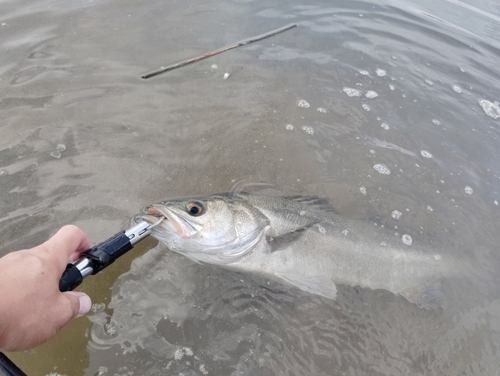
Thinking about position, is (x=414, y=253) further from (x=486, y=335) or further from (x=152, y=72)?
(x=152, y=72)

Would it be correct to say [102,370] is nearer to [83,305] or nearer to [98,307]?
[98,307]

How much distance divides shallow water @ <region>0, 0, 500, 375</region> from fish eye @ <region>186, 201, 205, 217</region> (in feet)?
1.60

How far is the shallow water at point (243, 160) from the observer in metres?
3.04

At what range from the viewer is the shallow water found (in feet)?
→ 9.96

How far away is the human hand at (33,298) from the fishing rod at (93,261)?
0.05 m

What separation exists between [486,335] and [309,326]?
1.84 m

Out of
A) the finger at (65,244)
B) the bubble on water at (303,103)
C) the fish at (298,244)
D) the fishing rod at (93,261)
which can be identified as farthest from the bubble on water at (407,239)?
the finger at (65,244)

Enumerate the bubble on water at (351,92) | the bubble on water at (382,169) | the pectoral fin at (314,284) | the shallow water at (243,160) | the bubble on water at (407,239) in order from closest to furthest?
the shallow water at (243,160), the pectoral fin at (314,284), the bubble on water at (407,239), the bubble on water at (382,169), the bubble on water at (351,92)

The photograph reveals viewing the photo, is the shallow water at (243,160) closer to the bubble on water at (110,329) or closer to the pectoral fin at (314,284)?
the bubble on water at (110,329)

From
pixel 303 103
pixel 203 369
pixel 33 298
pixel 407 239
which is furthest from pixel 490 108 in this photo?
pixel 33 298

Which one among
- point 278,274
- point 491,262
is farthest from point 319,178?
point 491,262

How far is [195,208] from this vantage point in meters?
3.23

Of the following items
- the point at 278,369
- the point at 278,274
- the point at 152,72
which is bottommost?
the point at 278,369

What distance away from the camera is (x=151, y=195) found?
382 cm
